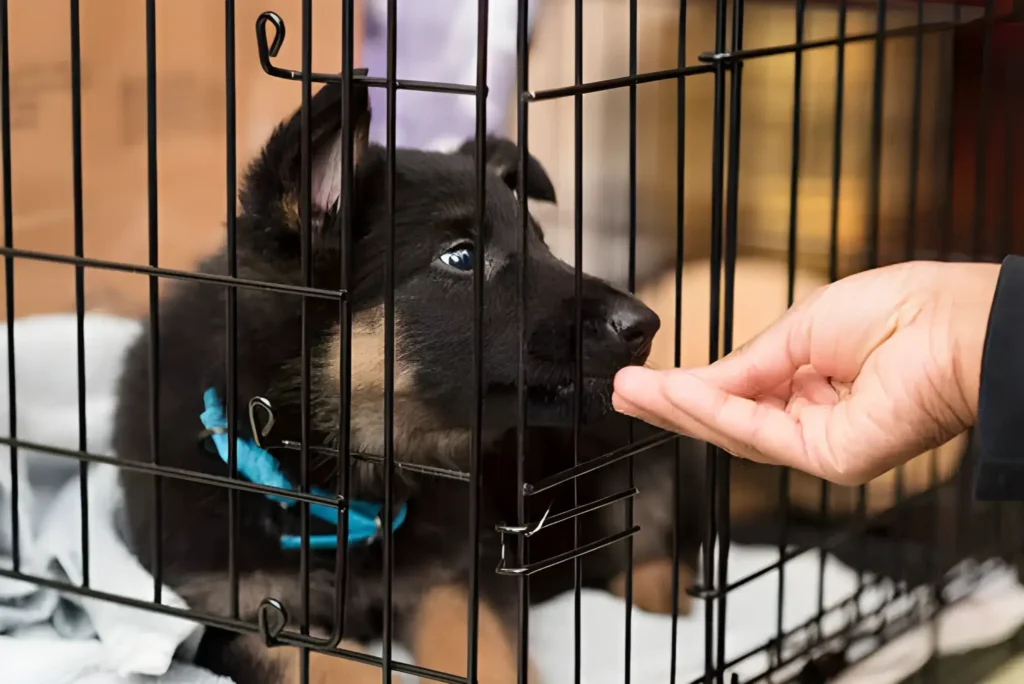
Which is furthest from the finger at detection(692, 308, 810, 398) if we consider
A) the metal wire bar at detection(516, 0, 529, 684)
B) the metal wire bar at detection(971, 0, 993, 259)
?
the metal wire bar at detection(971, 0, 993, 259)

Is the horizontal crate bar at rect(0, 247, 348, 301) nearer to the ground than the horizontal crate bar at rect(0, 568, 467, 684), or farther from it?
farther from it

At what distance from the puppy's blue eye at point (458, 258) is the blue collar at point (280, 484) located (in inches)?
11.0

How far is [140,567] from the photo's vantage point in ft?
4.34

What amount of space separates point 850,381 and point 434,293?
471mm

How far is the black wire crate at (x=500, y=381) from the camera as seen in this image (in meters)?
1.08

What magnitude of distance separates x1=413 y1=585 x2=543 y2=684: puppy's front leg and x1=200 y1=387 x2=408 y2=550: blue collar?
0.33 ft

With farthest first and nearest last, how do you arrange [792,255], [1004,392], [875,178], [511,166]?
[875,178] → [792,255] → [511,166] → [1004,392]

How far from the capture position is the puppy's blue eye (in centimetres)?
119

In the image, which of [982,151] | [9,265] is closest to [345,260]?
[9,265]

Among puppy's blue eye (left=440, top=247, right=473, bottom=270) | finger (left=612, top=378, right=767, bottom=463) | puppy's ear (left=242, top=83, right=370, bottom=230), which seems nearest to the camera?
finger (left=612, top=378, right=767, bottom=463)

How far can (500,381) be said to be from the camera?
1.09m

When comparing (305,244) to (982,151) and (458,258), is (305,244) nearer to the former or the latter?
(458,258)

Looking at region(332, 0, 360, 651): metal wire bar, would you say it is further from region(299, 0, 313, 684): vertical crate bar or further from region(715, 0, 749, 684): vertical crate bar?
region(715, 0, 749, 684): vertical crate bar

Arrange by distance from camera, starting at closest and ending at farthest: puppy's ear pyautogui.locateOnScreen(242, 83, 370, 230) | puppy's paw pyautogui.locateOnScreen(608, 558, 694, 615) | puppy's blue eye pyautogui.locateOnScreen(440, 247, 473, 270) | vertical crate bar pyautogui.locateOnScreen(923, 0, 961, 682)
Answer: puppy's ear pyautogui.locateOnScreen(242, 83, 370, 230), puppy's blue eye pyautogui.locateOnScreen(440, 247, 473, 270), puppy's paw pyautogui.locateOnScreen(608, 558, 694, 615), vertical crate bar pyautogui.locateOnScreen(923, 0, 961, 682)
